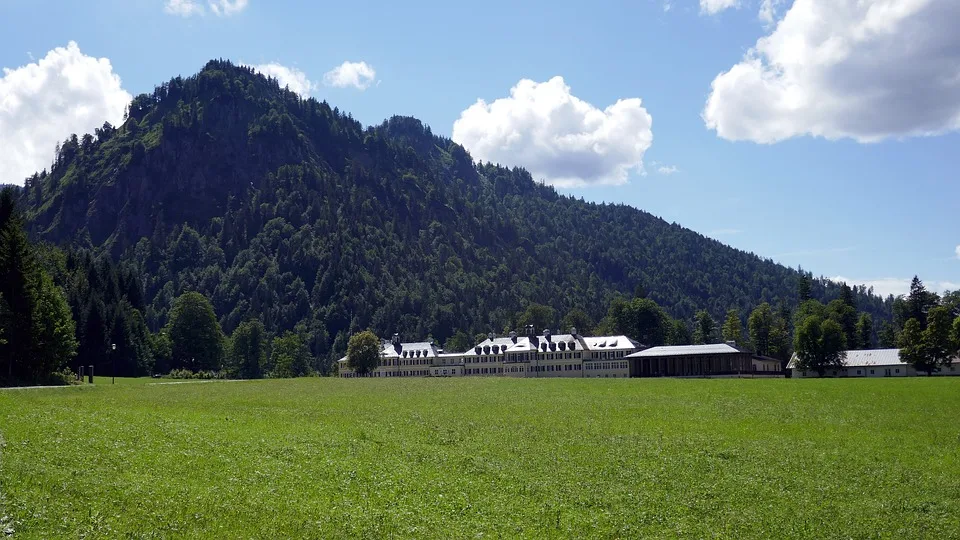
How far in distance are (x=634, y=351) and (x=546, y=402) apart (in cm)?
8494

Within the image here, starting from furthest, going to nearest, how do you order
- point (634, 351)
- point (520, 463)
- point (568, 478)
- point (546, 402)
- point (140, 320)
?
point (634, 351)
point (140, 320)
point (546, 402)
point (520, 463)
point (568, 478)

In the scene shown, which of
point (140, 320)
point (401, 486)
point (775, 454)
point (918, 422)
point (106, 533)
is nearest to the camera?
point (106, 533)

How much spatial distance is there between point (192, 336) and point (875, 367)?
386 feet

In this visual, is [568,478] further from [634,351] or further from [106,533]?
[634,351]

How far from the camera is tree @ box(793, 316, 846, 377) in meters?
124

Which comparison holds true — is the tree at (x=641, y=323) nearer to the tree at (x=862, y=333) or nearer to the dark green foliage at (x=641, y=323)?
the dark green foliage at (x=641, y=323)

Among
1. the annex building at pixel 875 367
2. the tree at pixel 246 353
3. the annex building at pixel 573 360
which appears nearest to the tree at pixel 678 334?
the annex building at pixel 573 360

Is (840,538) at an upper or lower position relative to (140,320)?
lower

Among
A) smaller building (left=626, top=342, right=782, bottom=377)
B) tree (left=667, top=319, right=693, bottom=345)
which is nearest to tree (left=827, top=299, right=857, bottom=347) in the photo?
smaller building (left=626, top=342, right=782, bottom=377)

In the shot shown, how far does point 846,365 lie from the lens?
134m

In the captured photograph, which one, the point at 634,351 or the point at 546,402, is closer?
the point at 546,402

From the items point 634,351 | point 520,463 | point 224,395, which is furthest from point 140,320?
point 520,463

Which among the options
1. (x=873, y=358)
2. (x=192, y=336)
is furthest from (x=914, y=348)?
(x=192, y=336)

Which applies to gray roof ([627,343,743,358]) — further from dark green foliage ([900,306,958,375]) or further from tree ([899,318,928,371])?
dark green foliage ([900,306,958,375])
